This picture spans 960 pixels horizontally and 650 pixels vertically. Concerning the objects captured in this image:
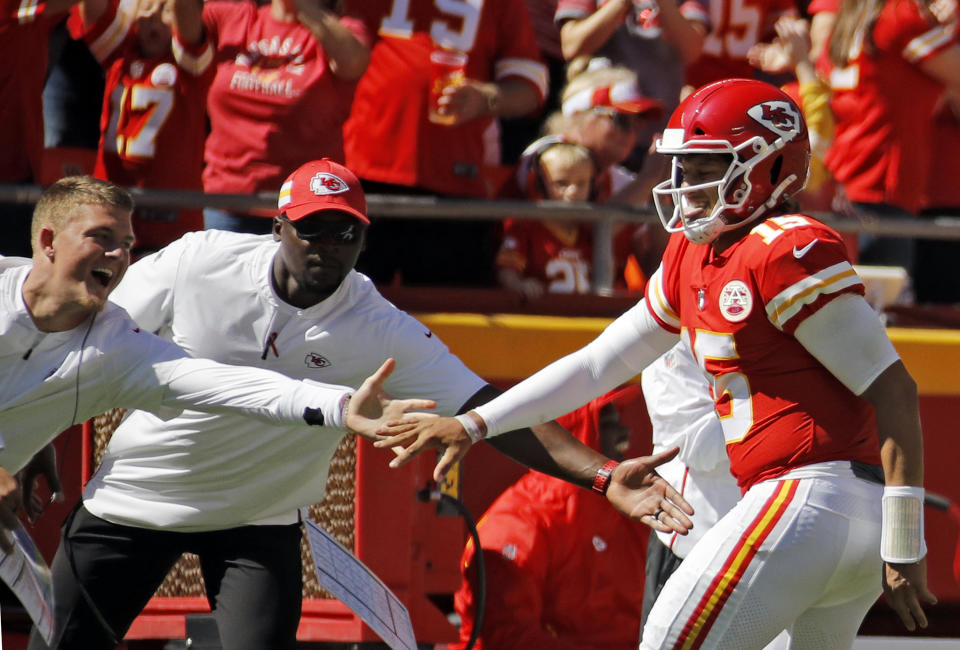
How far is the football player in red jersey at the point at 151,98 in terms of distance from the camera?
6062 mm

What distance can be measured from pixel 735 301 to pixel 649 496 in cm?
57

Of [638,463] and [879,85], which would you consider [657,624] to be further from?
[879,85]

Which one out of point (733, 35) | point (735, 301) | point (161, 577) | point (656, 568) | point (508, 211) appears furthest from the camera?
point (733, 35)

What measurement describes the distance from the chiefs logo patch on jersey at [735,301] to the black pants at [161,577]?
146 cm

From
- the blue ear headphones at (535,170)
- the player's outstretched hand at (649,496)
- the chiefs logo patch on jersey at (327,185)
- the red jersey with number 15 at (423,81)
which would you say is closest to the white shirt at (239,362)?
the chiefs logo patch on jersey at (327,185)

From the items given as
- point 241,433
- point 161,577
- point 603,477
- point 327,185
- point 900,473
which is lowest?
point 161,577

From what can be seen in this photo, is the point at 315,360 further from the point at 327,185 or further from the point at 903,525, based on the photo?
the point at 903,525

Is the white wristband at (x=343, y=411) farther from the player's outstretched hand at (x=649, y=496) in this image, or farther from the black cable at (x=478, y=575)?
the black cable at (x=478, y=575)

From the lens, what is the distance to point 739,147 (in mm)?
3781

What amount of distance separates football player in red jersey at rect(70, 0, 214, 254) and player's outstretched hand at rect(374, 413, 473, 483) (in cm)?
242

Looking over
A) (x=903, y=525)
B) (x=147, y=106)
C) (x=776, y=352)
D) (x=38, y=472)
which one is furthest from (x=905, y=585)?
(x=147, y=106)

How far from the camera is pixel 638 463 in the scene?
396cm

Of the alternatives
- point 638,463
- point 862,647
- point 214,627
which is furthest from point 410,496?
point 862,647

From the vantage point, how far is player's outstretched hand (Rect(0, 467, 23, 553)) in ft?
11.6
